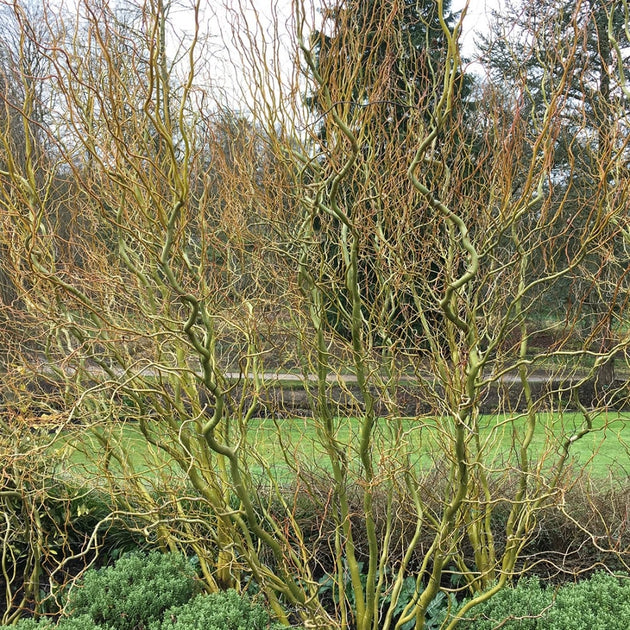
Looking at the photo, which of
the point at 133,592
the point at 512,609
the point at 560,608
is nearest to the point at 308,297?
the point at 133,592

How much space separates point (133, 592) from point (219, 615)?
702mm

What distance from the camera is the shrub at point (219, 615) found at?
346 centimetres

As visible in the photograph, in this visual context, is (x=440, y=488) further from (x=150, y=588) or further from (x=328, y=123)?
(x=328, y=123)

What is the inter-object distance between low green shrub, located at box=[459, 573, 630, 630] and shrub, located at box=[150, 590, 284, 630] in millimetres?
1245

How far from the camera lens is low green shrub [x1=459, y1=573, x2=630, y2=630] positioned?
3.52 metres

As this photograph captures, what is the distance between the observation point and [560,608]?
146 inches

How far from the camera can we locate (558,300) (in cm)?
1345

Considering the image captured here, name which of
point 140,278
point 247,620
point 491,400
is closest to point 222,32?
point 140,278

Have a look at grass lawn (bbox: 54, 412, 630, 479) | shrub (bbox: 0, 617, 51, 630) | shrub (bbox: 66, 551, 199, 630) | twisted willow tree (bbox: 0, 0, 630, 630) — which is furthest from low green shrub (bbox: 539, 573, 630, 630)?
shrub (bbox: 0, 617, 51, 630)

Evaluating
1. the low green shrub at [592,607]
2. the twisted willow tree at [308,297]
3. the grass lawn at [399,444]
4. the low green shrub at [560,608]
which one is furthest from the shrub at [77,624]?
the low green shrub at [592,607]

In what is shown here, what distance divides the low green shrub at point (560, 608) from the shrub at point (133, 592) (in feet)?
5.99

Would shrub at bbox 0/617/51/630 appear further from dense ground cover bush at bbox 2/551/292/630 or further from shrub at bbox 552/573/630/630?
shrub at bbox 552/573/630/630

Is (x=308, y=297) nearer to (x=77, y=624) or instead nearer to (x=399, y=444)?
(x=399, y=444)

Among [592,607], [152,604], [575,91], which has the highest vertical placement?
[575,91]
